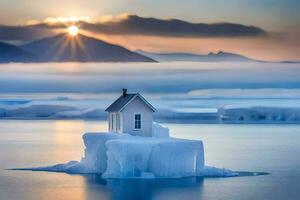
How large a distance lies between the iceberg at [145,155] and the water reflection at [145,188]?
1.96 ft

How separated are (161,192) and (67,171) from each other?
12.4 metres

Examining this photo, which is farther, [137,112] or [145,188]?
[137,112]

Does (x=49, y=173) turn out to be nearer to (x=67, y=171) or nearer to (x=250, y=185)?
(x=67, y=171)

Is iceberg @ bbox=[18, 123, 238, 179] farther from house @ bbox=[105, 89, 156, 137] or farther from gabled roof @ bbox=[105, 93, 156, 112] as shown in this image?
gabled roof @ bbox=[105, 93, 156, 112]

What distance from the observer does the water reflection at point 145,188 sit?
50.2m

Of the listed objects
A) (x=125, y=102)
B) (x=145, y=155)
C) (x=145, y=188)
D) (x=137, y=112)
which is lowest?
(x=145, y=188)

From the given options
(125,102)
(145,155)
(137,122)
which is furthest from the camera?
(125,102)

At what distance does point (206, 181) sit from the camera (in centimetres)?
5600

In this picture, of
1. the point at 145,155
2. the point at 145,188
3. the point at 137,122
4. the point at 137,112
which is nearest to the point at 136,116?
the point at 137,112

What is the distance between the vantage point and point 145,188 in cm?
5275

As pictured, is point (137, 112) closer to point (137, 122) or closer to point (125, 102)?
point (137, 122)

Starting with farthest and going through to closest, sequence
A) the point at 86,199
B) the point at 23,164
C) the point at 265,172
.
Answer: the point at 23,164 < the point at 265,172 < the point at 86,199

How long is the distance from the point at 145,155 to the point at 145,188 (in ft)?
7.16

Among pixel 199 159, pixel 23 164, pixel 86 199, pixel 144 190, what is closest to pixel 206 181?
pixel 199 159
